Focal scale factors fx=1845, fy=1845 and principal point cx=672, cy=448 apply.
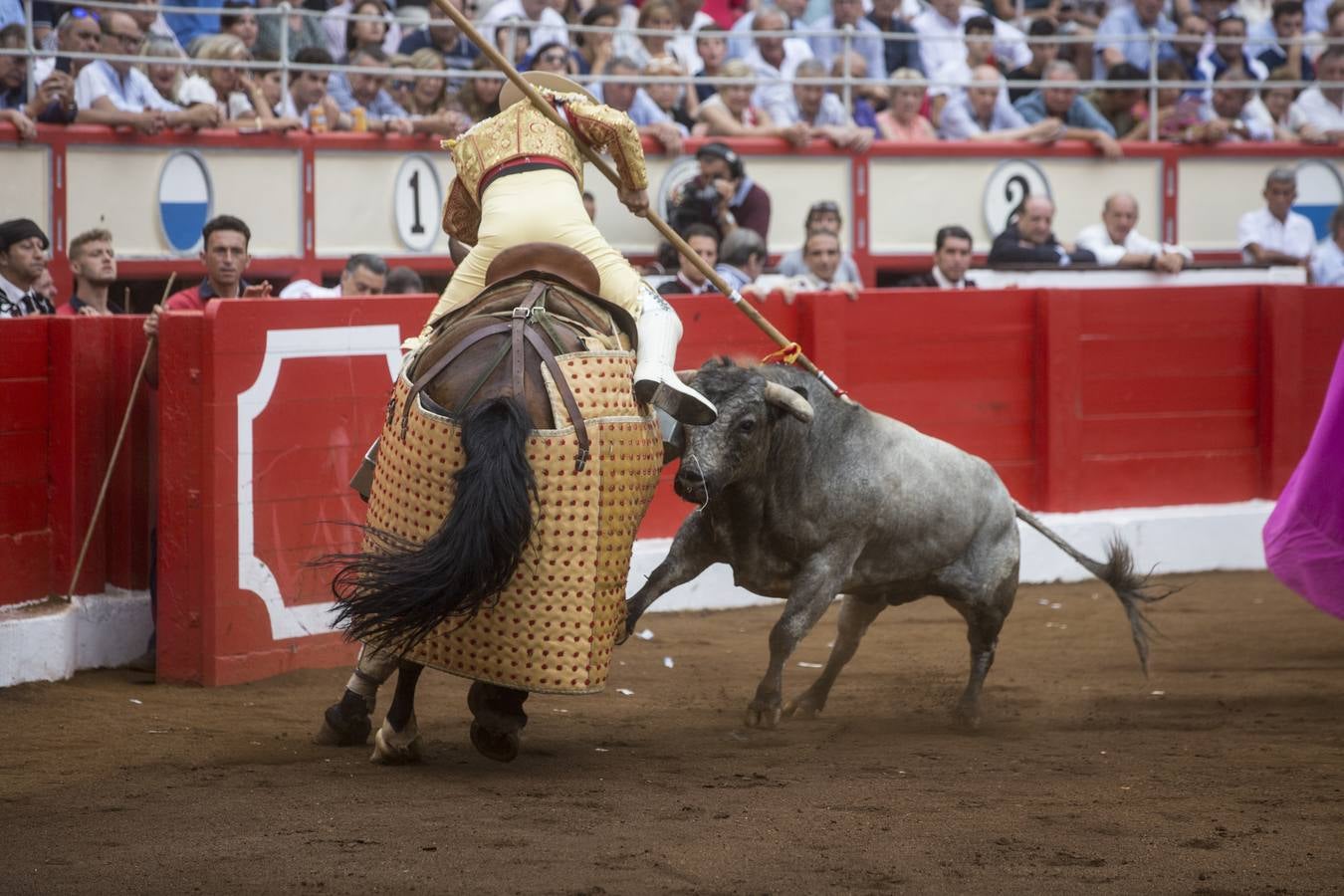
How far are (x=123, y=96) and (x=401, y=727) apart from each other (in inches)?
209

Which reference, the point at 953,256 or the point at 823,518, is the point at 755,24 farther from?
the point at 823,518

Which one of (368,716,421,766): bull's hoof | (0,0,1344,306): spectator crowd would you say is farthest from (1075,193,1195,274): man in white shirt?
(368,716,421,766): bull's hoof

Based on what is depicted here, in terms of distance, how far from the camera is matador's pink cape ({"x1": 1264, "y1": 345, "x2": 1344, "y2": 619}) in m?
5.83

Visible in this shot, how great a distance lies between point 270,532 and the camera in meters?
6.09

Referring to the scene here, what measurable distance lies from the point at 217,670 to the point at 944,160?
6584 mm

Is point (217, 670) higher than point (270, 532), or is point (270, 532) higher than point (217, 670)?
point (270, 532)

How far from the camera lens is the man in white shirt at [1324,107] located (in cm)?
1231

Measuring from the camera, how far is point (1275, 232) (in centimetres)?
1155

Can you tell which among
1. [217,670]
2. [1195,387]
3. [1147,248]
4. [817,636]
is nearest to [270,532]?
[217,670]

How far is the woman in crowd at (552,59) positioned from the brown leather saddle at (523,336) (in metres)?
4.79

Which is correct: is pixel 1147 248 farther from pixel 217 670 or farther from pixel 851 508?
pixel 217 670

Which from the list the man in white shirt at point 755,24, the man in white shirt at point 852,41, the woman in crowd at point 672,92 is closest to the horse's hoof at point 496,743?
the woman in crowd at point 672,92

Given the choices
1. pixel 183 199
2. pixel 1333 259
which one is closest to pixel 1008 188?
pixel 1333 259

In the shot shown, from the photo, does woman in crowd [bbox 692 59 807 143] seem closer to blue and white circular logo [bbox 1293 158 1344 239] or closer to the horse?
blue and white circular logo [bbox 1293 158 1344 239]
